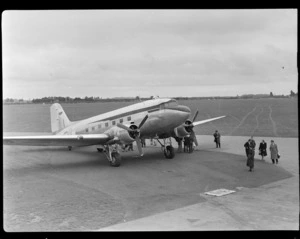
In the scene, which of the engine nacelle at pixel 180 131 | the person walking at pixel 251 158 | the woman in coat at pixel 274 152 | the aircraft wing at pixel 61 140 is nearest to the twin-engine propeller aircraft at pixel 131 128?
the aircraft wing at pixel 61 140

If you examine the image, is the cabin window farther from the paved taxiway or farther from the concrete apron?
the concrete apron

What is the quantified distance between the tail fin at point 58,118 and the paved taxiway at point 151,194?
673 cm

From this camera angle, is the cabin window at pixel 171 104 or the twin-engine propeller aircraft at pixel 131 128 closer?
the twin-engine propeller aircraft at pixel 131 128

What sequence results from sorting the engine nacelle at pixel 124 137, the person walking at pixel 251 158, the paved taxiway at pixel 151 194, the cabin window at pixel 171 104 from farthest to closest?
1. the cabin window at pixel 171 104
2. the engine nacelle at pixel 124 137
3. the person walking at pixel 251 158
4. the paved taxiway at pixel 151 194

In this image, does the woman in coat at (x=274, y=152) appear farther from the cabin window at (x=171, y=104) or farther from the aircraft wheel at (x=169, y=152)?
the cabin window at (x=171, y=104)

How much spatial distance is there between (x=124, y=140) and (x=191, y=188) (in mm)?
6211

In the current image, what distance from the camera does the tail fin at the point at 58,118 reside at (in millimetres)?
27547

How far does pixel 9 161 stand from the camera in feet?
68.9

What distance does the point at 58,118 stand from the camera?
2800 centimetres

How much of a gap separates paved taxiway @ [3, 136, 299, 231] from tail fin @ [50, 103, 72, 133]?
6727mm

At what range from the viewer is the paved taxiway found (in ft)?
31.1

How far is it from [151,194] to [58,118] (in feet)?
57.5

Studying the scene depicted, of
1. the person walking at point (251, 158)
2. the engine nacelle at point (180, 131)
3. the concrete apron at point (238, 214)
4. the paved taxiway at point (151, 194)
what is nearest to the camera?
the concrete apron at point (238, 214)
